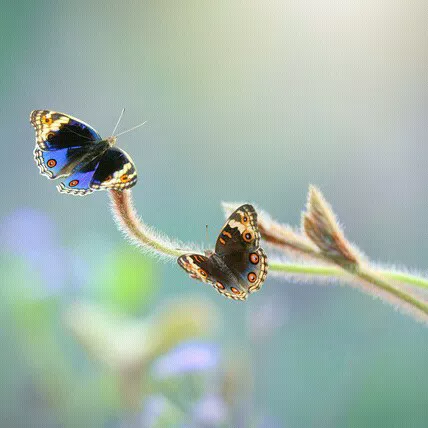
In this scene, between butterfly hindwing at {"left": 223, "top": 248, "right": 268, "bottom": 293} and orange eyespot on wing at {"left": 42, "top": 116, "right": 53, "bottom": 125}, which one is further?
orange eyespot on wing at {"left": 42, "top": 116, "right": 53, "bottom": 125}

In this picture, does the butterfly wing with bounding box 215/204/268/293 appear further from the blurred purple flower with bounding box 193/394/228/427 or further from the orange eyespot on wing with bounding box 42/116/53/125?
the blurred purple flower with bounding box 193/394/228/427

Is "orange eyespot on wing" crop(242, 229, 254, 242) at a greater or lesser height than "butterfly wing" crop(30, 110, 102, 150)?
lesser

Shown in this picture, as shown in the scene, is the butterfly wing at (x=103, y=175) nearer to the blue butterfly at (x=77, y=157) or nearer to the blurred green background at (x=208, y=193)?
the blue butterfly at (x=77, y=157)

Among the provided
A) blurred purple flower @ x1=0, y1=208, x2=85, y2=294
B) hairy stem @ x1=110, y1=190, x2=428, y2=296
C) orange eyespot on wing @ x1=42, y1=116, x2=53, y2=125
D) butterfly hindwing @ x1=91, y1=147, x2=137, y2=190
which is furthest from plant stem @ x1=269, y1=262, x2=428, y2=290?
blurred purple flower @ x1=0, y1=208, x2=85, y2=294

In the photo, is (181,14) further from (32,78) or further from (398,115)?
(398,115)

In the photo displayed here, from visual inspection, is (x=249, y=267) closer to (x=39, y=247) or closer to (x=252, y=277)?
(x=252, y=277)

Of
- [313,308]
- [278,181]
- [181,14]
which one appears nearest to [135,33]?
[181,14]
